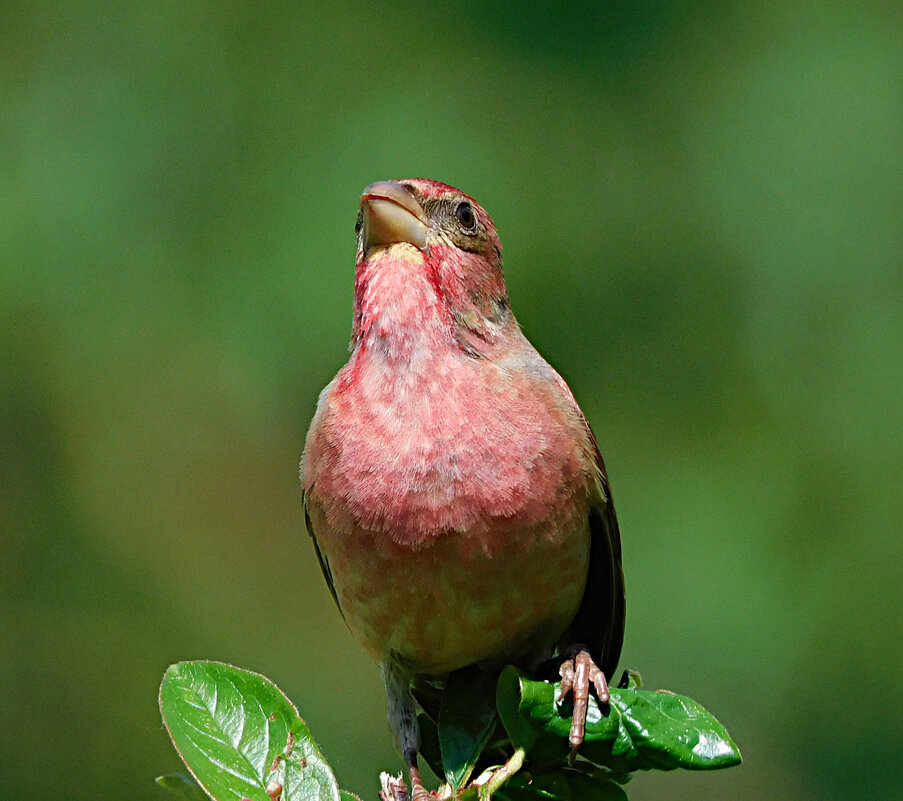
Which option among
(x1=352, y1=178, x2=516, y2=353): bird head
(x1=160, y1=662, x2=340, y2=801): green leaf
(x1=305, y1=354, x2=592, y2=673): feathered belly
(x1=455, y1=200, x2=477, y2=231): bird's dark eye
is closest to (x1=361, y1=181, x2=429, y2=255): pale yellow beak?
(x1=352, y1=178, x2=516, y2=353): bird head

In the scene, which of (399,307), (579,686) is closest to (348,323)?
(399,307)

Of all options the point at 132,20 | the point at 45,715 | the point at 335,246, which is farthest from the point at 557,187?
the point at 45,715

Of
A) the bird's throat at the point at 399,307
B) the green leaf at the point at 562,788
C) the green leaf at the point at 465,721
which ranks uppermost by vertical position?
the bird's throat at the point at 399,307

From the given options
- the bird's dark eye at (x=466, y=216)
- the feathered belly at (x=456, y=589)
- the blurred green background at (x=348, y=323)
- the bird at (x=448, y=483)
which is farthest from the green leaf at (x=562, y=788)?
the blurred green background at (x=348, y=323)

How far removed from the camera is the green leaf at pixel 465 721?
125 inches

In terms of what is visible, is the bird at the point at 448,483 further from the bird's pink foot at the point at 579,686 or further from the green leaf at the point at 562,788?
the green leaf at the point at 562,788

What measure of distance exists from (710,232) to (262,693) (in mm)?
6037

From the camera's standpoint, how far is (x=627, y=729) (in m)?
2.97

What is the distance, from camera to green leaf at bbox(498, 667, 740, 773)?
285cm

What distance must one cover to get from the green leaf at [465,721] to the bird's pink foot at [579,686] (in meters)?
0.21

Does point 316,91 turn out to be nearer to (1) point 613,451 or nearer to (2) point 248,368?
(2) point 248,368

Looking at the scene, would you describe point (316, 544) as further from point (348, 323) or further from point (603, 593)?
point (348, 323)

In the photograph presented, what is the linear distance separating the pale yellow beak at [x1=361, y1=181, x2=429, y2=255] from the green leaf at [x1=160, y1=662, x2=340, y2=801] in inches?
54.9

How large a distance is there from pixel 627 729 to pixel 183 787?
998 millimetres
